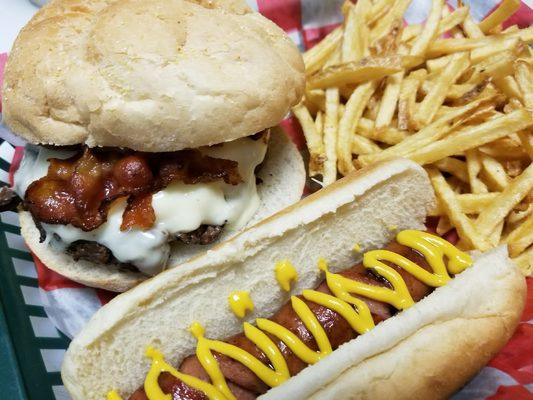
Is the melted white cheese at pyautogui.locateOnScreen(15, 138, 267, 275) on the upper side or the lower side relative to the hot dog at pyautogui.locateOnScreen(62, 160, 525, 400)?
upper

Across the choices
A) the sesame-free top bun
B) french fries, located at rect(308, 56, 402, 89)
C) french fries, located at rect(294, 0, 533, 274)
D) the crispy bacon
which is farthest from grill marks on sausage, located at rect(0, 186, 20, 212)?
french fries, located at rect(308, 56, 402, 89)

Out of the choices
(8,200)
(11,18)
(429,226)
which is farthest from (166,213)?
(11,18)

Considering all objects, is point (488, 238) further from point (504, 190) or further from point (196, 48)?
point (196, 48)

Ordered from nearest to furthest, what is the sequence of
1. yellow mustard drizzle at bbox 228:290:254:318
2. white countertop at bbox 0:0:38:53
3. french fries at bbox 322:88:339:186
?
yellow mustard drizzle at bbox 228:290:254:318 → french fries at bbox 322:88:339:186 → white countertop at bbox 0:0:38:53

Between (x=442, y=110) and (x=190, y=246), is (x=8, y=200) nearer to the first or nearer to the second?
(x=190, y=246)

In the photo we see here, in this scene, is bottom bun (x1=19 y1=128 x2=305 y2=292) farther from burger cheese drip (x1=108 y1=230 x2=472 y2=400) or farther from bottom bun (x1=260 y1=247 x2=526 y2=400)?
bottom bun (x1=260 y1=247 x2=526 y2=400)

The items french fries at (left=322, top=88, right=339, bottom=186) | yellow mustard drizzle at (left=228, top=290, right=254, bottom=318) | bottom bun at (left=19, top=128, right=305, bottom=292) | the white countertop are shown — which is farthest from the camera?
the white countertop
